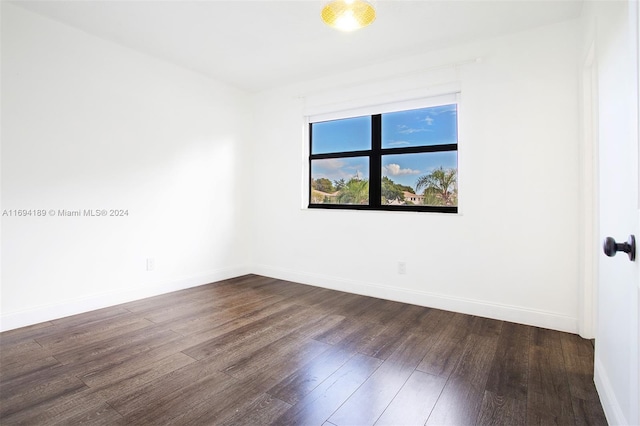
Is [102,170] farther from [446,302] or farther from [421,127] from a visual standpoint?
[446,302]

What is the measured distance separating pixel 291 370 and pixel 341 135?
2.78 metres

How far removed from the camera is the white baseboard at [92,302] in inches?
98.2

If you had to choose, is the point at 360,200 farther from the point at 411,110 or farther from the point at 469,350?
the point at 469,350

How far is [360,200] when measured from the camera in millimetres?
3727

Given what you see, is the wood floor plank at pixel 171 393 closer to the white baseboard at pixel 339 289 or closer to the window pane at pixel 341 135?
the white baseboard at pixel 339 289

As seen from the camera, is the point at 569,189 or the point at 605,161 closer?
the point at 605,161

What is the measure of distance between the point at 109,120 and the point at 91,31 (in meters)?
0.76

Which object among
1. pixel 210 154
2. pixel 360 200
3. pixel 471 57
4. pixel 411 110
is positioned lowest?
pixel 360 200

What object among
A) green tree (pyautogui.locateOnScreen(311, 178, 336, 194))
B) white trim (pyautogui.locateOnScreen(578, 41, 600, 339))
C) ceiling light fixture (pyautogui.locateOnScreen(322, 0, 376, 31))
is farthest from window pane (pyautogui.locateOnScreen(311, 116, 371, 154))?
white trim (pyautogui.locateOnScreen(578, 41, 600, 339))

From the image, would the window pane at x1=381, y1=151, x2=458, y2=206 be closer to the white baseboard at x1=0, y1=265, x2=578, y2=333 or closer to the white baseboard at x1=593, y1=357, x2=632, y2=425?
the white baseboard at x1=0, y1=265, x2=578, y2=333

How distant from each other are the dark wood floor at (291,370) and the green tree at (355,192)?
4.35ft

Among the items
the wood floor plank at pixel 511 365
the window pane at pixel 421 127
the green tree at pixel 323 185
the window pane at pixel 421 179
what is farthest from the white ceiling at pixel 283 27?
the wood floor plank at pixel 511 365

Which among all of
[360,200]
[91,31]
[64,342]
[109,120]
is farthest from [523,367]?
[91,31]

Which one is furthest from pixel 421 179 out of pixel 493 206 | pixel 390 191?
pixel 493 206
